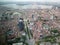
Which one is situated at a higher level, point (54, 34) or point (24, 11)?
point (24, 11)

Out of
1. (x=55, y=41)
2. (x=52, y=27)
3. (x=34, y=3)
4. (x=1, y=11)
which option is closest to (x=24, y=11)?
(x=34, y=3)

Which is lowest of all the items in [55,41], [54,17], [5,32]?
[55,41]

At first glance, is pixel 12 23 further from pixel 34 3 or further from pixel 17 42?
pixel 34 3

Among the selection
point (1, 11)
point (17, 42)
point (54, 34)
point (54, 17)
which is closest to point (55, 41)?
point (54, 34)

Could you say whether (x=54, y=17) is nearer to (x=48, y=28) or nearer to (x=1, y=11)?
(x=48, y=28)

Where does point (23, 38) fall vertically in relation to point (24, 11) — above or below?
below

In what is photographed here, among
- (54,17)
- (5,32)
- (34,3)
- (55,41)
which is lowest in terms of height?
(55,41)
